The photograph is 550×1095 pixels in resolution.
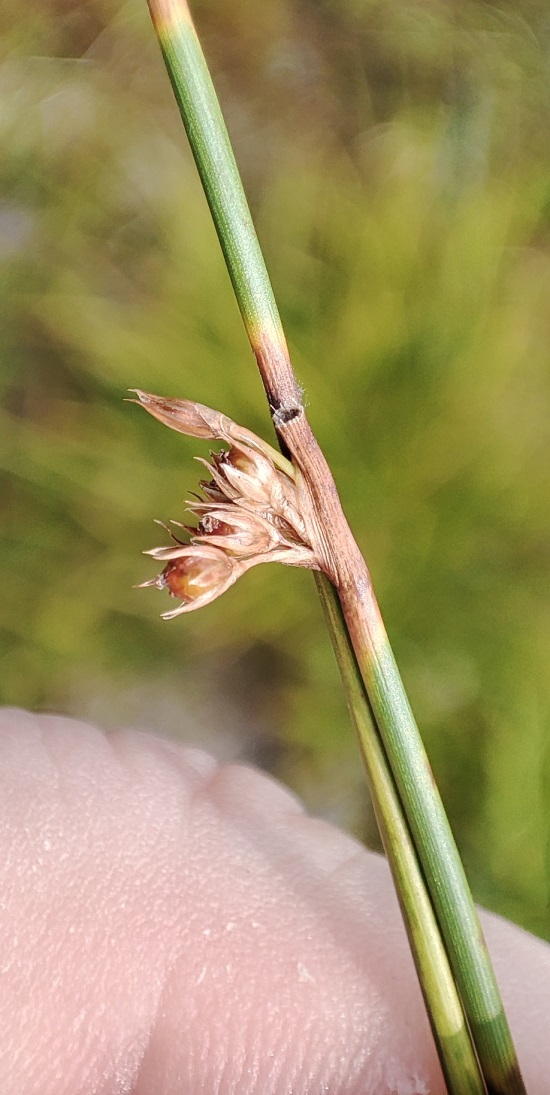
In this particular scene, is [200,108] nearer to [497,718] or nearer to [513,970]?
[513,970]

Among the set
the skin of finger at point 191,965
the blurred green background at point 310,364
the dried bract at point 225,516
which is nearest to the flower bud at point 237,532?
the dried bract at point 225,516

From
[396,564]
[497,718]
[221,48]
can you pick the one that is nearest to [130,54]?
[221,48]

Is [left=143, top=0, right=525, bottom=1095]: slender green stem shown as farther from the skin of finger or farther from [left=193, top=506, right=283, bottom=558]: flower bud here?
the skin of finger

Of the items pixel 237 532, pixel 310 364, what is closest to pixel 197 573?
pixel 237 532

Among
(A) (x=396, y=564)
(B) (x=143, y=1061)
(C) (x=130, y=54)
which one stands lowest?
(B) (x=143, y=1061)

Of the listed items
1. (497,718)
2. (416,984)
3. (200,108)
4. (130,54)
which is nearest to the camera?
(200,108)

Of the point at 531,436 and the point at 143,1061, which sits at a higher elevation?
the point at 531,436

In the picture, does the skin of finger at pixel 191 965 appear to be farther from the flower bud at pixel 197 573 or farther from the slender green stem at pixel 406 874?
the flower bud at pixel 197 573
